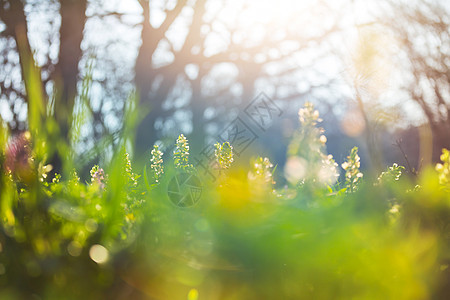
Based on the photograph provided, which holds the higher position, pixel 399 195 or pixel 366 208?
pixel 366 208

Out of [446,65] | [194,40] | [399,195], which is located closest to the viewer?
[399,195]

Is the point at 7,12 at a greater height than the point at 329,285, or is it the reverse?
the point at 7,12

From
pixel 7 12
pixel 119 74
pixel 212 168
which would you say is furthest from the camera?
pixel 119 74

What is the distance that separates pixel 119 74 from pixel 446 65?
7.13 meters

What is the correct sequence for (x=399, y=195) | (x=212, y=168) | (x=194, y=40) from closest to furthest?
(x=399, y=195) → (x=212, y=168) → (x=194, y=40)

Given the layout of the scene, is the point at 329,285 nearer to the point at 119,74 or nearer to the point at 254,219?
the point at 254,219

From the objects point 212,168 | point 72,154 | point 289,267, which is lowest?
point 212,168

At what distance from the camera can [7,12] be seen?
19.8 ft

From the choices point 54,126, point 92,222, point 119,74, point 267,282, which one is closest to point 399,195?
point 267,282

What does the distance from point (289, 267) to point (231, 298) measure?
6.2 inches

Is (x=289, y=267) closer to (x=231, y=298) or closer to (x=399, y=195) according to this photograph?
(x=231, y=298)

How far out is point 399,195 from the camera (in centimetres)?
132

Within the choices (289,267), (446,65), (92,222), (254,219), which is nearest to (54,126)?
(92,222)

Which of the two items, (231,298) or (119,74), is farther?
(119,74)
